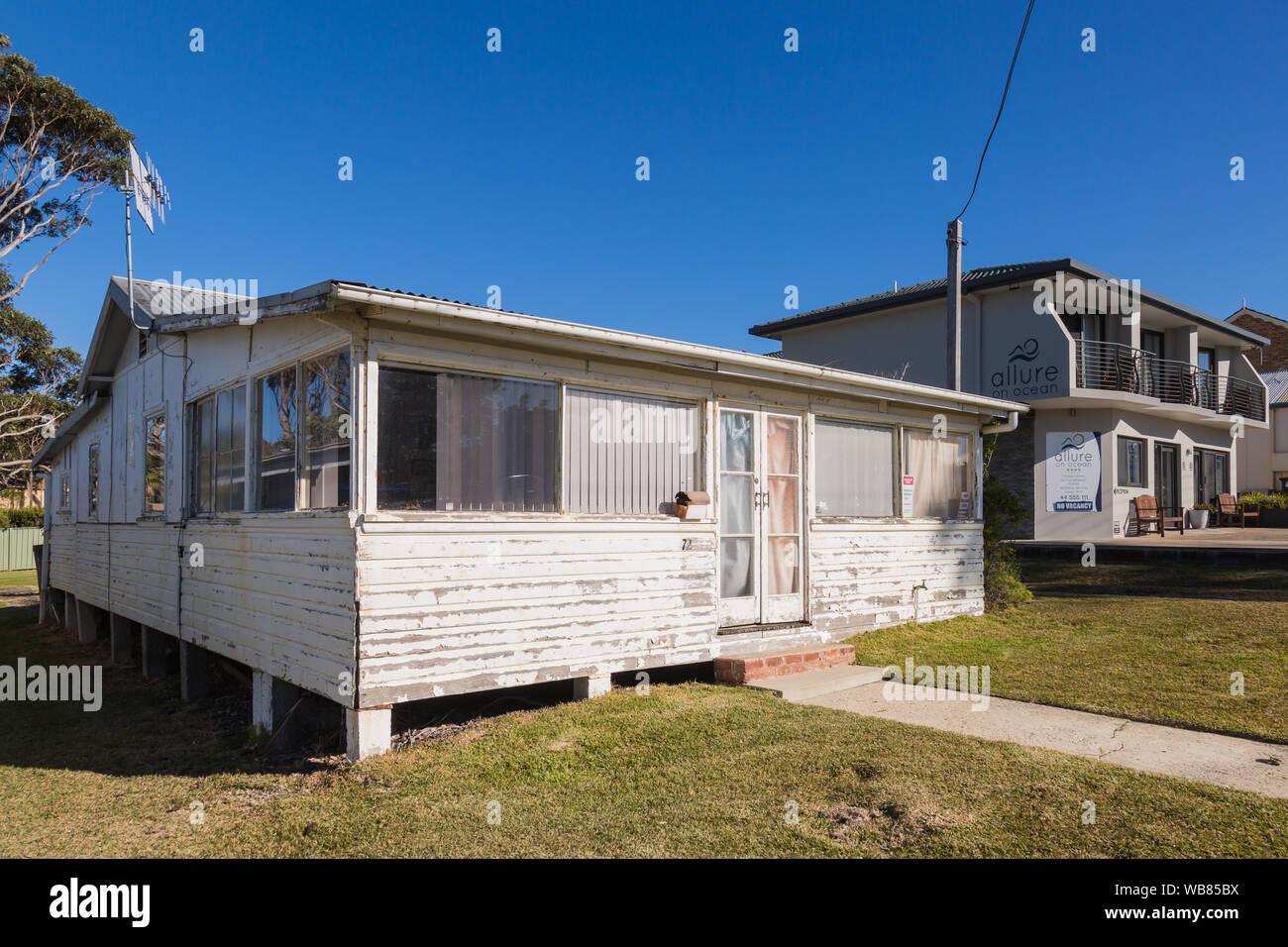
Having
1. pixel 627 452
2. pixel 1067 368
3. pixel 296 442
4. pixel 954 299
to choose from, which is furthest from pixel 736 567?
pixel 1067 368

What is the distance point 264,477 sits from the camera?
6.80m

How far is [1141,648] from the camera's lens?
805cm

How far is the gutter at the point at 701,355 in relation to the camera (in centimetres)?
530

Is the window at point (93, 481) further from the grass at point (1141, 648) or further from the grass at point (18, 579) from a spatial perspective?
the grass at point (18, 579)

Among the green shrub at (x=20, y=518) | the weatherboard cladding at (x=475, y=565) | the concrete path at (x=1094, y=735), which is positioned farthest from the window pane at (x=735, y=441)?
the green shrub at (x=20, y=518)

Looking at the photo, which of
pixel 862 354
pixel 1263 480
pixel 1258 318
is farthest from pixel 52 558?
pixel 1258 318

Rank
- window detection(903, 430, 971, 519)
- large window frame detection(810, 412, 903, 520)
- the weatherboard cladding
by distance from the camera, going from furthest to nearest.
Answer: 1. window detection(903, 430, 971, 519)
2. large window frame detection(810, 412, 903, 520)
3. the weatherboard cladding

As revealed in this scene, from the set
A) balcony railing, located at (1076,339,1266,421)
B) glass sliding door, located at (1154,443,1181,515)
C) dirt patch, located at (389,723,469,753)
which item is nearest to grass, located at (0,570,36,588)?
dirt patch, located at (389,723,469,753)

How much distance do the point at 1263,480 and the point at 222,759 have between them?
103ft

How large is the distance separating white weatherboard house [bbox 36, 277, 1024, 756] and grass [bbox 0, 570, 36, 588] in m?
19.1

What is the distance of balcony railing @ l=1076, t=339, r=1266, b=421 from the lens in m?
18.7

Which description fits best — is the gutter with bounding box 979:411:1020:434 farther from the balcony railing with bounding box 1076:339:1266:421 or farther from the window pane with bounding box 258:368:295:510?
the balcony railing with bounding box 1076:339:1266:421

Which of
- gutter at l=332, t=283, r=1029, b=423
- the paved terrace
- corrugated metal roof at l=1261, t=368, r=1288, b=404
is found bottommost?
the paved terrace

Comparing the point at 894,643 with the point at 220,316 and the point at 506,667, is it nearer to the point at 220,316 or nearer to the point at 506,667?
the point at 506,667
